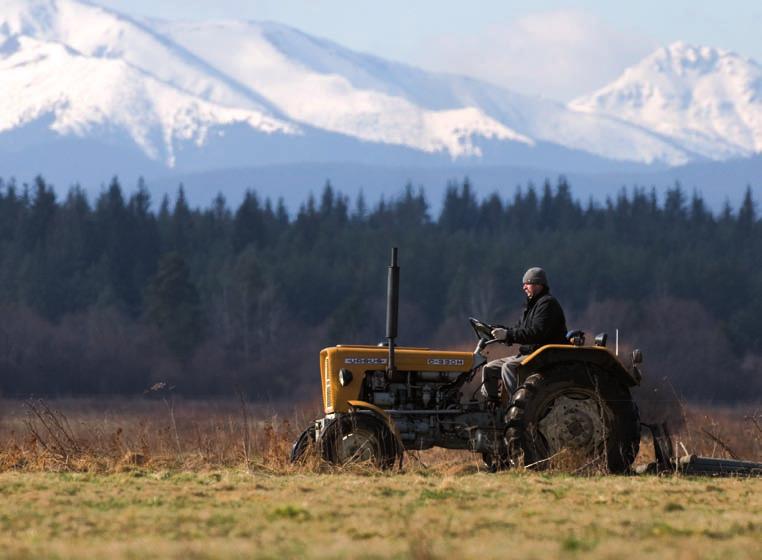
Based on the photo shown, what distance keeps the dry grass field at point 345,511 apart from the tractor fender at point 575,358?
0.91 meters

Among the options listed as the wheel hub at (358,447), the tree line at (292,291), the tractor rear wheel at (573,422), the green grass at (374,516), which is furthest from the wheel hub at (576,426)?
the tree line at (292,291)

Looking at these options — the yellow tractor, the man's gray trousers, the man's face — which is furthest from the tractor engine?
the man's face

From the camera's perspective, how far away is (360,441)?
13625 mm

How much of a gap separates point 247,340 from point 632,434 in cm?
8294

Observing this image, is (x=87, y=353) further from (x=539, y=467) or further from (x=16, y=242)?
(x=539, y=467)

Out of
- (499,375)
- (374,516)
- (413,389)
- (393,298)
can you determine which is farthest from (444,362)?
(374,516)

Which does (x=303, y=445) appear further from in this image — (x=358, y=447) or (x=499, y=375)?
(x=499, y=375)

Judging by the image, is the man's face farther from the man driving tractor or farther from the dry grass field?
the dry grass field

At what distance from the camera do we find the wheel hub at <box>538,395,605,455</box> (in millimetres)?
13516

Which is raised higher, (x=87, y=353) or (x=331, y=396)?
(x=331, y=396)

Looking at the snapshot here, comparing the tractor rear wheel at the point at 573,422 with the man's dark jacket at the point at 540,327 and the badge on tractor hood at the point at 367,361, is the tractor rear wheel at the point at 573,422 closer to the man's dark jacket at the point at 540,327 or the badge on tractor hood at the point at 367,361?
the man's dark jacket at the point at 540,327

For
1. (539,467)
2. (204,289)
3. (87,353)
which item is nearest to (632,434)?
(539,467)

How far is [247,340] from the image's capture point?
315 feet

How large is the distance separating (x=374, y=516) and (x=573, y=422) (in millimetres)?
3555
